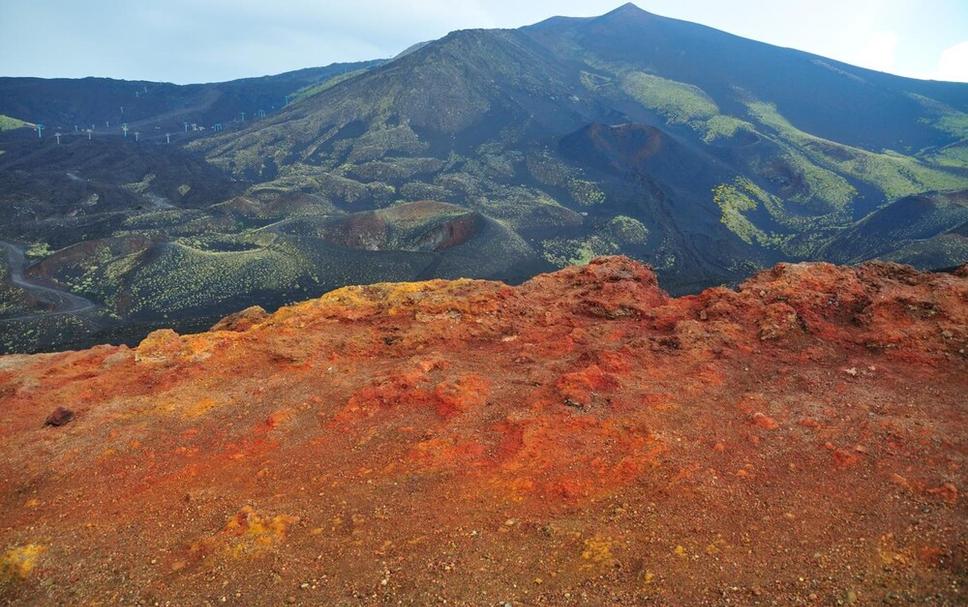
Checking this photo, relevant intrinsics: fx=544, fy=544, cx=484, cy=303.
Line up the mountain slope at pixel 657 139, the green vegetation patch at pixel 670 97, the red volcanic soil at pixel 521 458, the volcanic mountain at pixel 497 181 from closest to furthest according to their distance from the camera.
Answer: the red volcanic soil at pixel 521 458
the volcanic mountain at pixel 497 181
the mountain slope at pixel 657 139
the green vegetation patch at pixel 670 97

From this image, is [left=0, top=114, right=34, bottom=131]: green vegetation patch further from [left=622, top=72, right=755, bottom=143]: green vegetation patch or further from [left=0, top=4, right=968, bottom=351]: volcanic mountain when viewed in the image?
[left=622, top=72, right=755, bottom=143]: green vegetation patch

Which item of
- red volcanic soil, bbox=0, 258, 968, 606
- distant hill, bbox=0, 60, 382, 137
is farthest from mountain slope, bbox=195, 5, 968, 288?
distant hill, bbox=0, 60, 382, 137

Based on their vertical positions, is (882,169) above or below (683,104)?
below

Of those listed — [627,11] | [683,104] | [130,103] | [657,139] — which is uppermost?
[627,11]

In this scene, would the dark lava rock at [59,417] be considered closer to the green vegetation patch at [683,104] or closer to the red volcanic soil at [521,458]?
the red volcanic soil at [521,458]

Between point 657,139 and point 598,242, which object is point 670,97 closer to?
point 657,139

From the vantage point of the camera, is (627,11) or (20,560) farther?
(627,11)

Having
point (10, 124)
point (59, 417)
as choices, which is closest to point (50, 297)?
point (59, 417)

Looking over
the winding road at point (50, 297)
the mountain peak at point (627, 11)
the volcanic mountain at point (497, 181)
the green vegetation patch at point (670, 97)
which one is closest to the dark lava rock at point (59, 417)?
the volcanic mountain at point (497, 181)
